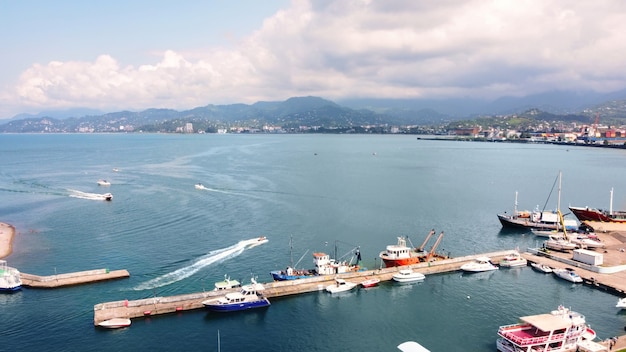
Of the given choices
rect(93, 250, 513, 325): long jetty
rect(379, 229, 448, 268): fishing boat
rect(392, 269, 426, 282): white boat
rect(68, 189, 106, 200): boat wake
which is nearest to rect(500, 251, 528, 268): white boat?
rect(93, 250, 513, 325): long jetty

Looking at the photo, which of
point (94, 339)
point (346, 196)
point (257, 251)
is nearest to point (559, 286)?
point (257, 251)

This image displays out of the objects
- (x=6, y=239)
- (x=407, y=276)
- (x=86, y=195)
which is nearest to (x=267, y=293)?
(x=407, y=276)

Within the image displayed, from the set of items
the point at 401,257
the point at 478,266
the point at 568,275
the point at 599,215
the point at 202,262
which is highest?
the point at 599,215

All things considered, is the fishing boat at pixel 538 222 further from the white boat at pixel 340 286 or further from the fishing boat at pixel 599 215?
the white boat at pixel 340 286

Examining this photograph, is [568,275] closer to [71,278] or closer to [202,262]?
[202,262]

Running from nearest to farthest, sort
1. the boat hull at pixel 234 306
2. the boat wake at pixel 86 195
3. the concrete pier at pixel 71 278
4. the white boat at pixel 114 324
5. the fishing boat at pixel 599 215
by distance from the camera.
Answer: the white boat at pixel 114 324
the boat hull at pixel 234 306
the concrete pier at pixel 71 278
the fishing boat at pixel 599 215
the boat wake at pixel 86 195

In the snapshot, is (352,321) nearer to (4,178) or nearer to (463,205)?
(463,205)

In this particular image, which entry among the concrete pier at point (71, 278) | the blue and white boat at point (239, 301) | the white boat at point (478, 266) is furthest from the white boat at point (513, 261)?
the concrete pier at point (71, 278)
